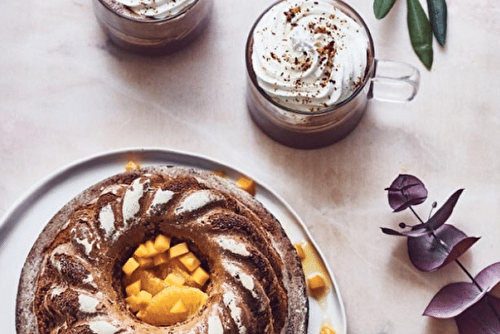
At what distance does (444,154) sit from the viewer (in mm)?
2668

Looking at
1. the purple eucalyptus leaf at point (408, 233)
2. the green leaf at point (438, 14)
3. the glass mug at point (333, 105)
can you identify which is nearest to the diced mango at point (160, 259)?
the glass mug at point (333, 105)

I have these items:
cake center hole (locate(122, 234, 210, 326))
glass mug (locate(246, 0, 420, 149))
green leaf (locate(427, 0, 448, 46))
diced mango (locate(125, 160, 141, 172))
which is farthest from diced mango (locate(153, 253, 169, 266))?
green leaf (locate(427, 0, 448, 46))

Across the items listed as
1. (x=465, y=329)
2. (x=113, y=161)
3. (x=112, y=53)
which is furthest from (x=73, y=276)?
(x=465, y=329)

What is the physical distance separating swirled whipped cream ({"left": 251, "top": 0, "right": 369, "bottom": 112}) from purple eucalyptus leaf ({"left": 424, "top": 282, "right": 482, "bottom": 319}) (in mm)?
660

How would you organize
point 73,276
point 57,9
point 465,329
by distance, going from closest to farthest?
point 73,276, point 465,329, point 57,9

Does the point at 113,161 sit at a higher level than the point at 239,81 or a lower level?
lower

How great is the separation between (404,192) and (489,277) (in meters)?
0.35

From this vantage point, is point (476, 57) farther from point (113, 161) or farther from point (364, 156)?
point (113, 161)

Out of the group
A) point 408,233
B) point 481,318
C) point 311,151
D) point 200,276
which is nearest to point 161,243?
point 200,276

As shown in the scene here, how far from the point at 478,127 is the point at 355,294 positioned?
643mm

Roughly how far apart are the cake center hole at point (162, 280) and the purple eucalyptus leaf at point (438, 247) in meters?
0.64

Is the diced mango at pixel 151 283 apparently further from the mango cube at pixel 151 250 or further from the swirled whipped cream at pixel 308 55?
the swirled whipped cream at pixel 308 55

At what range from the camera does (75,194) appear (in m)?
2.54

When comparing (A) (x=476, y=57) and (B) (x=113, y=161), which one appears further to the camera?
(A) (x=476, y=57)
